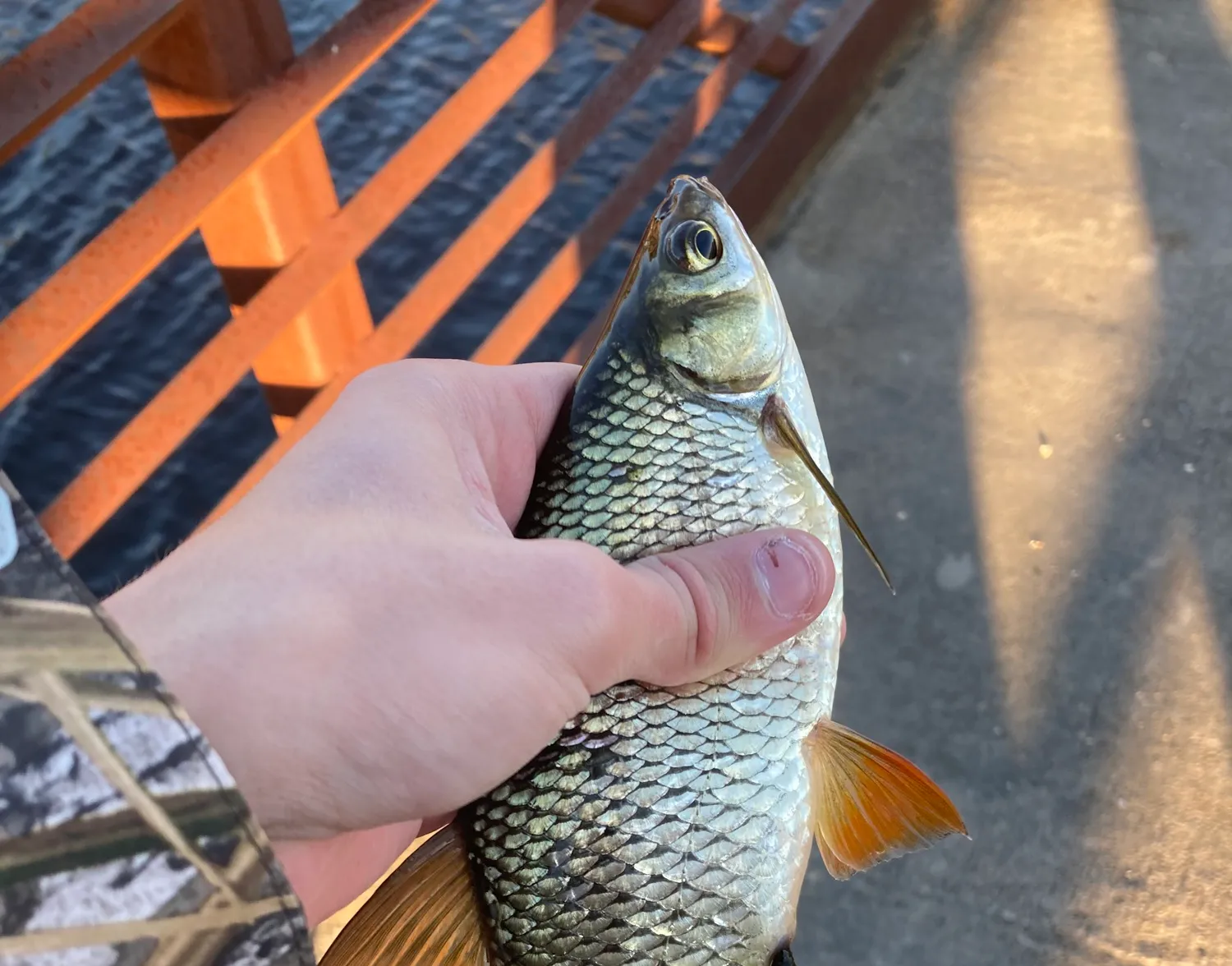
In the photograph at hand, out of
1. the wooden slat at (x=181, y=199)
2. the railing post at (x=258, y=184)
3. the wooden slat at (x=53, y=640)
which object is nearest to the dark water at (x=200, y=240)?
→ the railing post at (x=258, y=184)

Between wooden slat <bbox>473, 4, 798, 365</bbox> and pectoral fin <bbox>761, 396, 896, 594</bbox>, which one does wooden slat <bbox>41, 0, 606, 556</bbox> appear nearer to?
wooden slat <bbox>473, 4, 798, 365</bbox>

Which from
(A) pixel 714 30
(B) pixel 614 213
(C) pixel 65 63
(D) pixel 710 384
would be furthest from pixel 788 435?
(A) pixel 714 30

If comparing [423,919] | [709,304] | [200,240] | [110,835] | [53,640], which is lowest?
[200,240]

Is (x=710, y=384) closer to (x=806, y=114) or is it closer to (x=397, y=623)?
(x=397, y=623)

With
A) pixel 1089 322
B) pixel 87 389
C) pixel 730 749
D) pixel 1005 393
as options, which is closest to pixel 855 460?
pixel 1005 393

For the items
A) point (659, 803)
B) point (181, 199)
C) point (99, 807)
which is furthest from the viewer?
point (181, 199)

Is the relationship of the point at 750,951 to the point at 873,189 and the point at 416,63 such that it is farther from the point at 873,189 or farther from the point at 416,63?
the point at 416,63

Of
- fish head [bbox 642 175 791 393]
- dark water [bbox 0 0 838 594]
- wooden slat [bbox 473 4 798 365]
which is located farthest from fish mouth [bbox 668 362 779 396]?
dark water [bbox 0 0 838 594]
